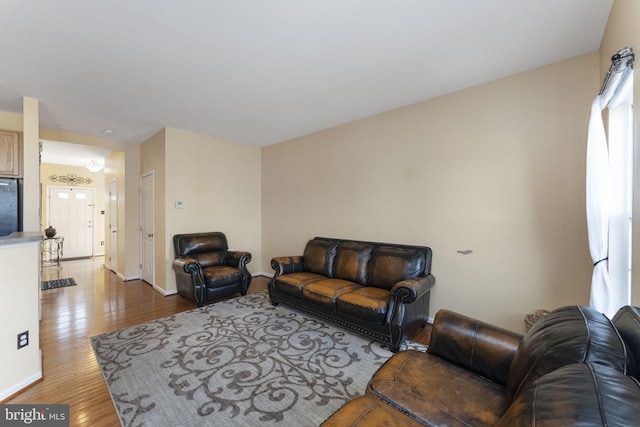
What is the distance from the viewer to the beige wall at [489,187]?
235 cm

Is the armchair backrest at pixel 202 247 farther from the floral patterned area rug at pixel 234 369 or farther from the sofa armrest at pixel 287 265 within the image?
the sofa armrest at pixel 287 265

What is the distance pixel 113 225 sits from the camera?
19.2ft

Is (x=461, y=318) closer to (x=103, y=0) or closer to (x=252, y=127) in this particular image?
(x=103, y=0)

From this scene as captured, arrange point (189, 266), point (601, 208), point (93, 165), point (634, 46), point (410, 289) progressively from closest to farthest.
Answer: point (634, 46)
point (601, 208)
point (410, 289)
point (189, 266)
point (93, 165)

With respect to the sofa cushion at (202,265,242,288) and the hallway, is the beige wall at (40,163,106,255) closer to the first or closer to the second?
the hallway

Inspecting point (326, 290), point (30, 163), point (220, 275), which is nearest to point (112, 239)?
point (30, 163)

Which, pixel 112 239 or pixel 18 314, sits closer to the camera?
pixel 18 314

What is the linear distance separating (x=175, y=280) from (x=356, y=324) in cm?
318

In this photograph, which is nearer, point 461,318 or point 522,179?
point 461,318

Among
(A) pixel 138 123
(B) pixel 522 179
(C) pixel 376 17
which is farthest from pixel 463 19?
(A) pixel 138 123

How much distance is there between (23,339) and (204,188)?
306 centimetres

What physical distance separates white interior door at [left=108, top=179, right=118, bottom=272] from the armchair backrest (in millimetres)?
2488

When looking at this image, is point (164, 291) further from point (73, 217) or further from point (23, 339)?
point (73, 217)

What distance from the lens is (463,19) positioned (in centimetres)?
187
